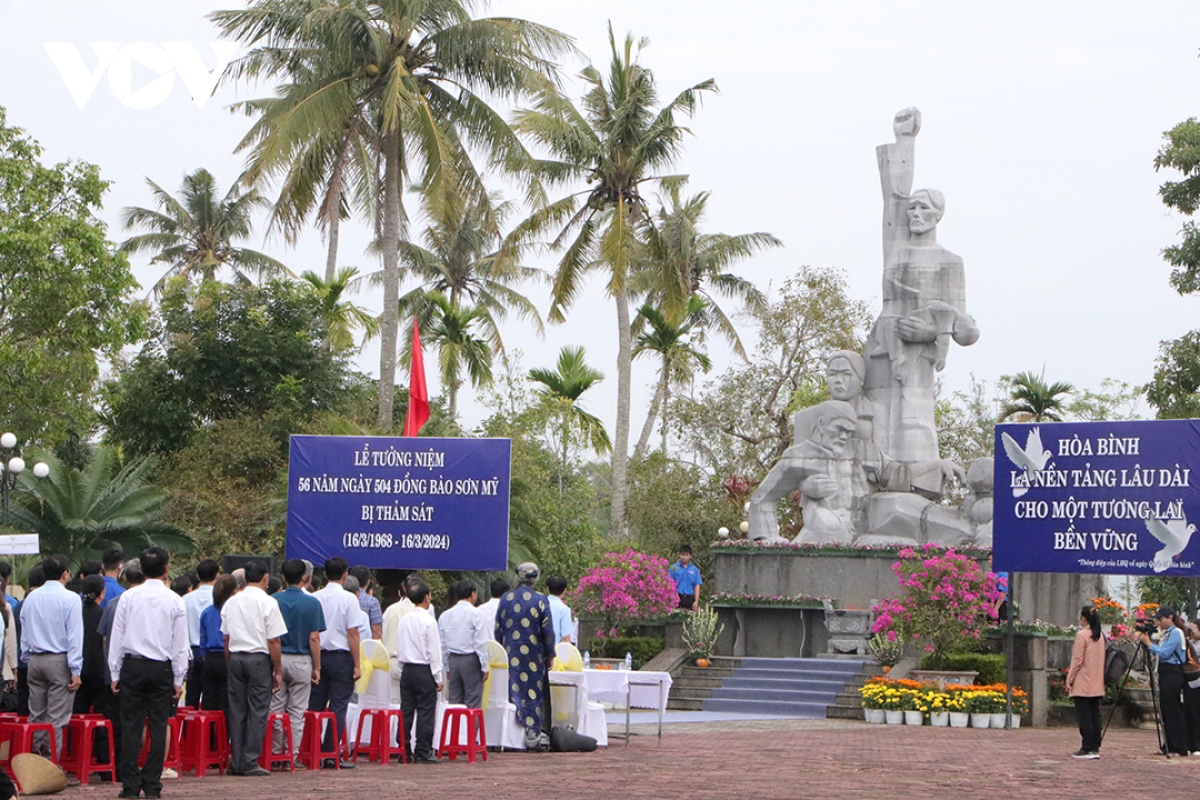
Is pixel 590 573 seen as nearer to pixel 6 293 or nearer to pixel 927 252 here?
pixel 927 252

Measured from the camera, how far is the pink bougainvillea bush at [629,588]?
71.6ft

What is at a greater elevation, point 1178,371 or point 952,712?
point 1178,371

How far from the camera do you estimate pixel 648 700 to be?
52.0 ft

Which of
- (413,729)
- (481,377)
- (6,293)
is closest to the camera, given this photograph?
(413,729)

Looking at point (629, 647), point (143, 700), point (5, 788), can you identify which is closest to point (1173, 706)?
point (629, 647)

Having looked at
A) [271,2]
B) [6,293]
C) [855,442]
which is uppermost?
[271,2]

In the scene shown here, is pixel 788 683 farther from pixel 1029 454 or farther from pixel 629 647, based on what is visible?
pixel 1029 454

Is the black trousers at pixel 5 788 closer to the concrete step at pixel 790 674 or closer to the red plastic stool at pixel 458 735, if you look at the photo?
the red plastic stool at pixel 458 735

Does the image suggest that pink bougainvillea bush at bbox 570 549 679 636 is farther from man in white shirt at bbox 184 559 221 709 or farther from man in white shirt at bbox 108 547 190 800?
man in white shirt at bbox 108 547 190 800

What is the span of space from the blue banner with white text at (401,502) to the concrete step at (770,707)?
4.46 metres

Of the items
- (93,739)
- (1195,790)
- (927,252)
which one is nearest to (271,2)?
(927,252)

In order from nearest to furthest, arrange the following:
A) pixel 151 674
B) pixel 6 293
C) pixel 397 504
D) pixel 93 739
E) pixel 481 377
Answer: pixel 151 674, pixel 93 739, pixel 397 504, pixel 6 293, pixel 481 377

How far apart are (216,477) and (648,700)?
1466 centimetres

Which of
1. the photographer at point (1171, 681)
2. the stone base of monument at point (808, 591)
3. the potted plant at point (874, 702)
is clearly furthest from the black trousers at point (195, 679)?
the stone base of monument at point (808, 591)
